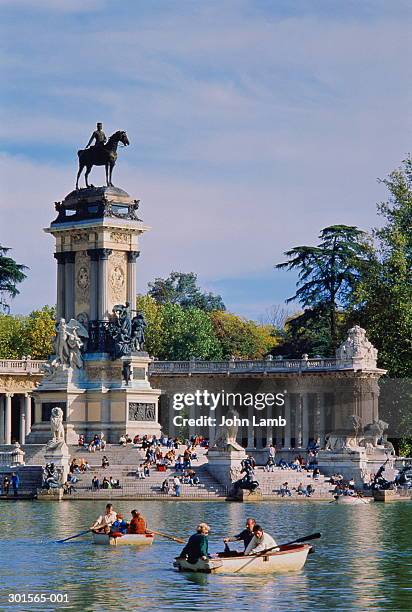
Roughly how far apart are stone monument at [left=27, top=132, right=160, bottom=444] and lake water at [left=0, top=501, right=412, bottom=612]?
22.0m

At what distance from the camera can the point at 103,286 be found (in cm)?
8775

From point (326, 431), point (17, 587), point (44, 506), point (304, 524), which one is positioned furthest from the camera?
point (326, 431)

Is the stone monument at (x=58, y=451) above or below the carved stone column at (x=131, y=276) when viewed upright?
below

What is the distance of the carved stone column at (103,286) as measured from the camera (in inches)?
3455

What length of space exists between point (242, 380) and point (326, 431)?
612 cm

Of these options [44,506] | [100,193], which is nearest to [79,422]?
[100,193]

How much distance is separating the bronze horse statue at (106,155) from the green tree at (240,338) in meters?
43.4

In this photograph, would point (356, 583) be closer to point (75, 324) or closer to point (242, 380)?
point (75, 324)

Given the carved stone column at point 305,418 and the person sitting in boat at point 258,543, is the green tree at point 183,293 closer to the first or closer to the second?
the carved stone column at point 305,418

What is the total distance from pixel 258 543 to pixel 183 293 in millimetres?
118920

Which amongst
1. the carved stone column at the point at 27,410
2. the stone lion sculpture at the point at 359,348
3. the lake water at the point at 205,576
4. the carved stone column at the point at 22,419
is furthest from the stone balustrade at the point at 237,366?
the lake water at the point at 205,576

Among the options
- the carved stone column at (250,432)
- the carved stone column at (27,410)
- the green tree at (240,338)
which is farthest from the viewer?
the green tree at (240,338)

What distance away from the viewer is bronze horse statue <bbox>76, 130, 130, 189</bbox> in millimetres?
90625

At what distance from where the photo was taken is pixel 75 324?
88.1 meters
